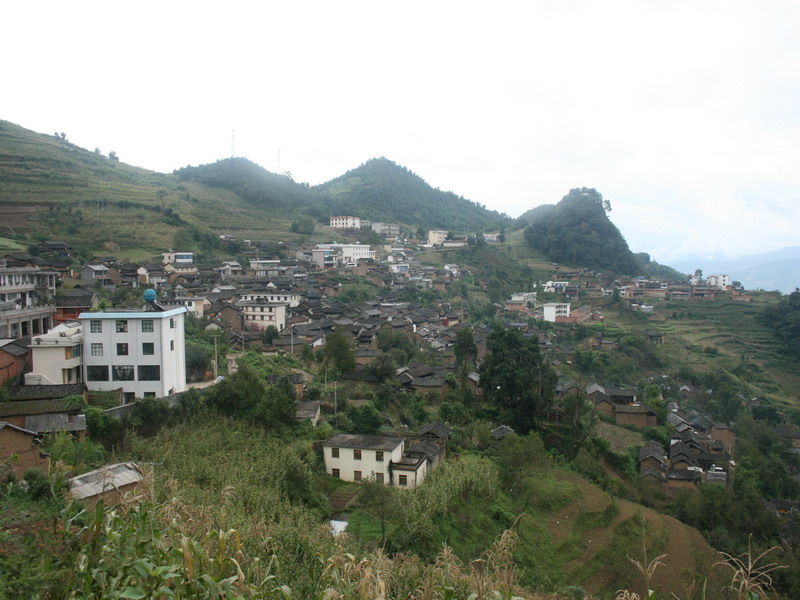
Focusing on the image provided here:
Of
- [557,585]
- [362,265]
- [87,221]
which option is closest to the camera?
[557,585]

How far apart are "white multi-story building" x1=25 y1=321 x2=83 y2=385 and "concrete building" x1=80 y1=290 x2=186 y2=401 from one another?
1.31 feet

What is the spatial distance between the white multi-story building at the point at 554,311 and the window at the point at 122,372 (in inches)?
1258

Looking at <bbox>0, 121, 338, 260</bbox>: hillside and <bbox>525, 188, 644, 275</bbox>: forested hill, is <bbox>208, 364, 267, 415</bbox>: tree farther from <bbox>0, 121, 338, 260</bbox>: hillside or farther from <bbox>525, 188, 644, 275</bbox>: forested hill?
<bbox>525, 188, 644, 275</bbox>: forested hill

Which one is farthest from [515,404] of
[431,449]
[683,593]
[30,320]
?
[30,320]

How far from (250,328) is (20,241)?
15.6m

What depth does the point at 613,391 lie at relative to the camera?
2606 cm

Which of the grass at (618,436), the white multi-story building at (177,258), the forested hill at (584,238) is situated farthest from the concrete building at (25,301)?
the forested hill at (584,238)

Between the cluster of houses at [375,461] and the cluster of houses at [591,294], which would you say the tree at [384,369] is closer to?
the cluster of houses at [375,461]

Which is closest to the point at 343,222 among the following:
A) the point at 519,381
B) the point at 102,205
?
the point at 102,205

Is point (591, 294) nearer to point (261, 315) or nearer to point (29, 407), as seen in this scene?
point (261, 315)

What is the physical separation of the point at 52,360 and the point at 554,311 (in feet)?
113

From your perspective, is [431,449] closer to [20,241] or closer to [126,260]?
[126,260]

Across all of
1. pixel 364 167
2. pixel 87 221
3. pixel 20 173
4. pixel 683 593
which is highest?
pixel 364 167

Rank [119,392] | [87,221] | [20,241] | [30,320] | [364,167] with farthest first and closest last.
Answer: [364,167] < [87,221] < [20,241] < [30,320] < [119,392]
